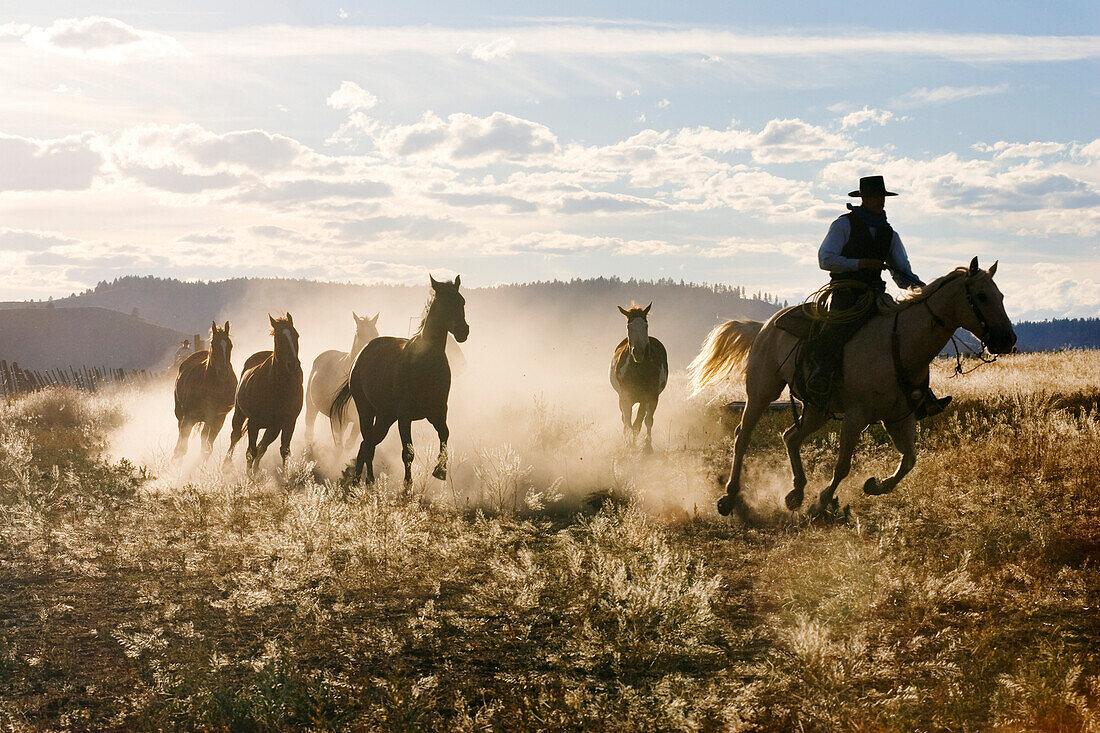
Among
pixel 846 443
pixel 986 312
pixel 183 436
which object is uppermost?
pixel 986 312

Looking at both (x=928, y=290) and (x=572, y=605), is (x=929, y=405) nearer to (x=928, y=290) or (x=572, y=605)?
(x=928, y=290)

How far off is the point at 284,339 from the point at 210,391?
3.17 meters

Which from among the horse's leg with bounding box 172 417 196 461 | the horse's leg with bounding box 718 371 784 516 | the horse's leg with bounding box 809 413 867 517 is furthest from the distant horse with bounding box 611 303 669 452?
the horse's leg with bounding box 172 417 196 461

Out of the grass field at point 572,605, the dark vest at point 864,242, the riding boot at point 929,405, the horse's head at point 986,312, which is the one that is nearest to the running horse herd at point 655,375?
the horse's head at point 986,312

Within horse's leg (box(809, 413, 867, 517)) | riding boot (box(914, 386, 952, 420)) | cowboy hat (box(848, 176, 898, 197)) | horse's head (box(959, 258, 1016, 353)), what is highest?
cowboy hat (box(848, 176, 898, 197))

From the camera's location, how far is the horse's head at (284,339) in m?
11.7

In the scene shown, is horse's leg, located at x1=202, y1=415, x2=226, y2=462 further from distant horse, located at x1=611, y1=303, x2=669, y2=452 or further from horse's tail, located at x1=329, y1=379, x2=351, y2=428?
distant horse, located at x1=611, y1=303, x2=669, y2=452

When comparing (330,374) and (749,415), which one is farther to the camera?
(330,374)

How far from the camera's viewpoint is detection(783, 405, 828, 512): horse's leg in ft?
28.0

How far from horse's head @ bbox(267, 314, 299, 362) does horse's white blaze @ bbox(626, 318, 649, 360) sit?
517 centimetres

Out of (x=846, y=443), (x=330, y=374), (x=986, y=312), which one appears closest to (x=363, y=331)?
(x=330, y=374)

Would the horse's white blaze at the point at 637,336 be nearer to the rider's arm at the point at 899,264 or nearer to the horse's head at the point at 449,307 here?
the horse's head at the point at 449,307

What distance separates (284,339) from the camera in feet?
38.6

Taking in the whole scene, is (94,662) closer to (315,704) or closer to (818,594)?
(315,704)
